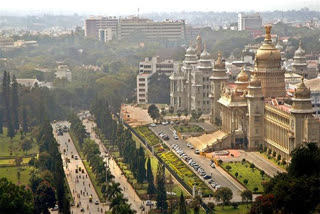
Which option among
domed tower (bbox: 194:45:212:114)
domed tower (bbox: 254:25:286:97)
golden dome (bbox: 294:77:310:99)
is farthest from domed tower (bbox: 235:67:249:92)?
domed tower (bbox: 194:45:212:114)

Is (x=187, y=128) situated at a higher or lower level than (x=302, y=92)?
lower

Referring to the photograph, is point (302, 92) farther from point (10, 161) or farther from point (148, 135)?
point (10, 161)

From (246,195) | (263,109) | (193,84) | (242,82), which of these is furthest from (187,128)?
(246,195)

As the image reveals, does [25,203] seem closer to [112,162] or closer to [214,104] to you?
[112,162]

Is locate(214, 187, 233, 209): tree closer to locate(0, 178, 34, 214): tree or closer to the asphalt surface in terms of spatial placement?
the asphalt surface

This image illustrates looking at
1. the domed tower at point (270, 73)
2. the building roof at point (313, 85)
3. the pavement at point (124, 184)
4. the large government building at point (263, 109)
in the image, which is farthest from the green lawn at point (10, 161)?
the building roof at point (313, 85)

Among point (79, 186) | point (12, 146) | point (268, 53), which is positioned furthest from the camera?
point (12, 146)

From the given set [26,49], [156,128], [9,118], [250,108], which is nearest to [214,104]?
[156,128]
